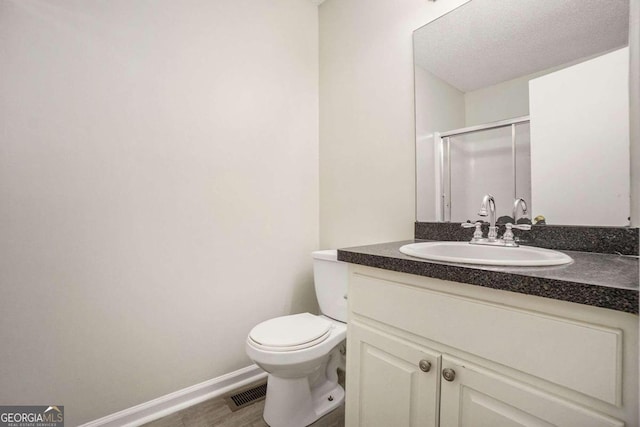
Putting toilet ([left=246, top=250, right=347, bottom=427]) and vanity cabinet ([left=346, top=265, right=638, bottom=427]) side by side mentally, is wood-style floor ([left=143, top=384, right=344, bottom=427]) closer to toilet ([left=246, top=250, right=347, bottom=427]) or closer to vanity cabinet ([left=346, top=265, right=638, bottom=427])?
toilet ([left=246, top=250, right=347, bottom=427])

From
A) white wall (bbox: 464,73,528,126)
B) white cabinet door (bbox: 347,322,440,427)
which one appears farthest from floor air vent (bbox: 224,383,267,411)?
white wall (bbox: 464,73,528,126)

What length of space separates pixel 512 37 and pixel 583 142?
1.73 ft

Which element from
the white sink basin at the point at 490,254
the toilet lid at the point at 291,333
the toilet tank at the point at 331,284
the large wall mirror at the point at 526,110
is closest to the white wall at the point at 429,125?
the large wall mirror at the point at 526,110

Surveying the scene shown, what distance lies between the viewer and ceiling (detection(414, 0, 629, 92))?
0.98 meters

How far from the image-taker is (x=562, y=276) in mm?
616

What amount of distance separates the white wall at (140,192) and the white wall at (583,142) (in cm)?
59

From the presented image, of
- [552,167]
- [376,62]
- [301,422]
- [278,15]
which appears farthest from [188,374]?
[278,15]

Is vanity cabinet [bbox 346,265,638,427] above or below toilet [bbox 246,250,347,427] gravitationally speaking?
above

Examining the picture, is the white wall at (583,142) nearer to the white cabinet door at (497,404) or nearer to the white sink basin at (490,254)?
the white sink basin at (490,254)

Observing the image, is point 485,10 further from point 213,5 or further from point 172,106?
point 172,106

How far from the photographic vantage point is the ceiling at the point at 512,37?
98cm

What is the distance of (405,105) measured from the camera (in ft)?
5.02

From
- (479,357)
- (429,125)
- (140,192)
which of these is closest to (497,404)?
(479,357)

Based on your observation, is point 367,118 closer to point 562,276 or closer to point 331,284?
point 331,284
